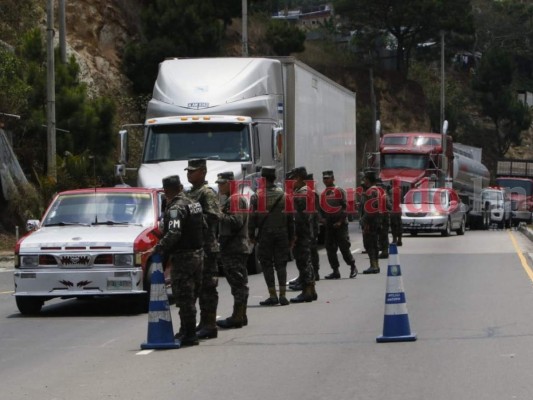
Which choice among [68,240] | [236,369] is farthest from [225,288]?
[236,369]

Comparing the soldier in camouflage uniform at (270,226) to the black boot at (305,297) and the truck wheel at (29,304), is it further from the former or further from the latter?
the truck wheel at (29,304)

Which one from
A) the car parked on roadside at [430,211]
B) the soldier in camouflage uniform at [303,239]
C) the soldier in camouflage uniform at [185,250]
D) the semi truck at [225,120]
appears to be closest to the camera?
the soldier in camouflage uniform at [185,250]

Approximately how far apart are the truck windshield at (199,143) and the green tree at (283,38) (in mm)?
34028

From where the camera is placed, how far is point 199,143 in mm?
22797

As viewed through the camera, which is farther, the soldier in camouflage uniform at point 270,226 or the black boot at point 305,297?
the black boot at point 305,297

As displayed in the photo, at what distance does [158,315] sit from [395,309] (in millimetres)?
2521

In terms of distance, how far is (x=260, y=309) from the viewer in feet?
Result: 53.0

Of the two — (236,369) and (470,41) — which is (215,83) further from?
(470,41)

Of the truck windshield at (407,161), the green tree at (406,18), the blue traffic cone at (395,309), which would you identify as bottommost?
the blue traffic cone at (395,309)

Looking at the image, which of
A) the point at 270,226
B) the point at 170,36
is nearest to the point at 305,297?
the point at 270,226

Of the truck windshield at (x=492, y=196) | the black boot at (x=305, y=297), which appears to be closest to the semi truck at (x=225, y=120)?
the black boot at (x=305, y=297)

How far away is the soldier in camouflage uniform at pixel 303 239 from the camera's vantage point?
16.9 metres

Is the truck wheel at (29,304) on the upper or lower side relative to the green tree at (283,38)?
lower

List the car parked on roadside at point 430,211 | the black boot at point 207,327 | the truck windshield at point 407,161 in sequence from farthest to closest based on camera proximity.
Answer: the truck windshield at point 407,161
the car parked on roadside at point 430,211
the black boot at point 207,327
